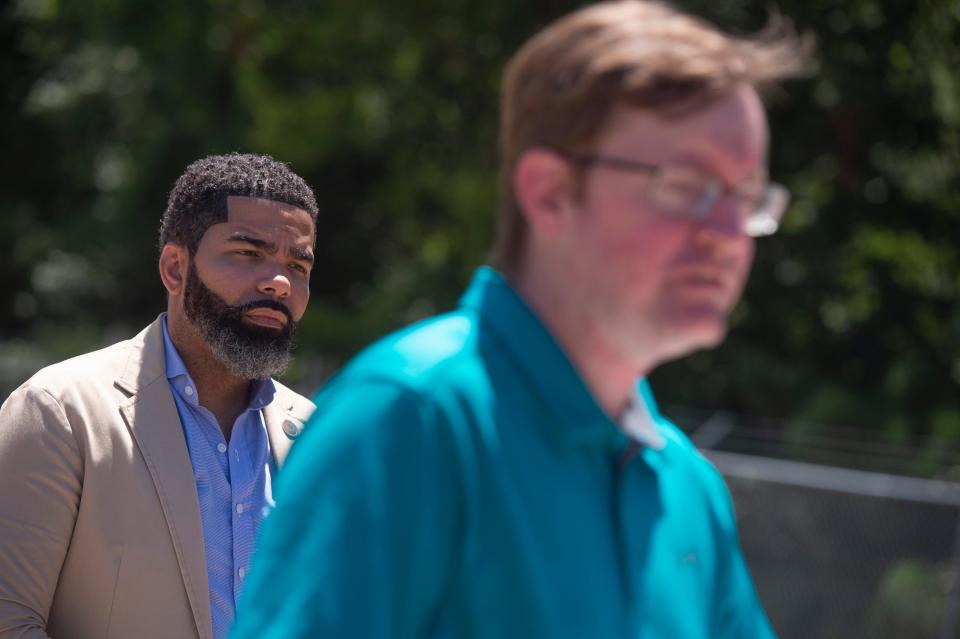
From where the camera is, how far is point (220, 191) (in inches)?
107

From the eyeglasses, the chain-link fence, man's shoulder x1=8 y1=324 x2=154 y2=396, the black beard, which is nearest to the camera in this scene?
the eyeglasses

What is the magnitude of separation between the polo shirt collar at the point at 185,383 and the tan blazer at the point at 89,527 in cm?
19

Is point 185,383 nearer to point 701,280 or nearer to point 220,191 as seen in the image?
point 220,191

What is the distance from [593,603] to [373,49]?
1396 cm

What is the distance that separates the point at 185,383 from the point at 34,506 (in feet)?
1.47

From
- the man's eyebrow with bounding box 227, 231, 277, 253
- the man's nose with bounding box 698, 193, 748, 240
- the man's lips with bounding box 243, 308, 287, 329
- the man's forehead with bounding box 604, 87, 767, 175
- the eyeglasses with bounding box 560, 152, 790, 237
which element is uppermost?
the man's forehead with bounding box 604, 87, 767, 175


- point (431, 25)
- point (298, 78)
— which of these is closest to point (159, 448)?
point (431, 25)

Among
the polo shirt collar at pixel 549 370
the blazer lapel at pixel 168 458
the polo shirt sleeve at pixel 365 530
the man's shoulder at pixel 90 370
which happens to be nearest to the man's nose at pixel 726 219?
the polo shirt collar at pixel 549 370

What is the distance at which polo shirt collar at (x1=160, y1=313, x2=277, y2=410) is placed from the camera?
2.63m

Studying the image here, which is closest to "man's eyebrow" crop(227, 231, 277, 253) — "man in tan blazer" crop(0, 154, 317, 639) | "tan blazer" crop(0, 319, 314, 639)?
"man in tan blazer" crop(0, 154, 317, 639)

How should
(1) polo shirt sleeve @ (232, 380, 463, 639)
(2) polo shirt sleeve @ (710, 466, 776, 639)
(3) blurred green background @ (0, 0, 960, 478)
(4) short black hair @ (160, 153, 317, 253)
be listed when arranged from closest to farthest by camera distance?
(1) polo shirt sleeve @ (232, 380, 463, 639)
(2) polo shirt sleeve @ (710, 466, 776, 639)
(4) short black hair @ (160, 153, 317, 253)
(3) blurred green background @ (0, 0, 960, 478)

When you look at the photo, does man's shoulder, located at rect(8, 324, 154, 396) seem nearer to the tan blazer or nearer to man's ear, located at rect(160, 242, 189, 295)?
the tan blazer

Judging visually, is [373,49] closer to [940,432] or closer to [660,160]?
[940,432]

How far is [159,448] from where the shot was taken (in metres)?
2.48
